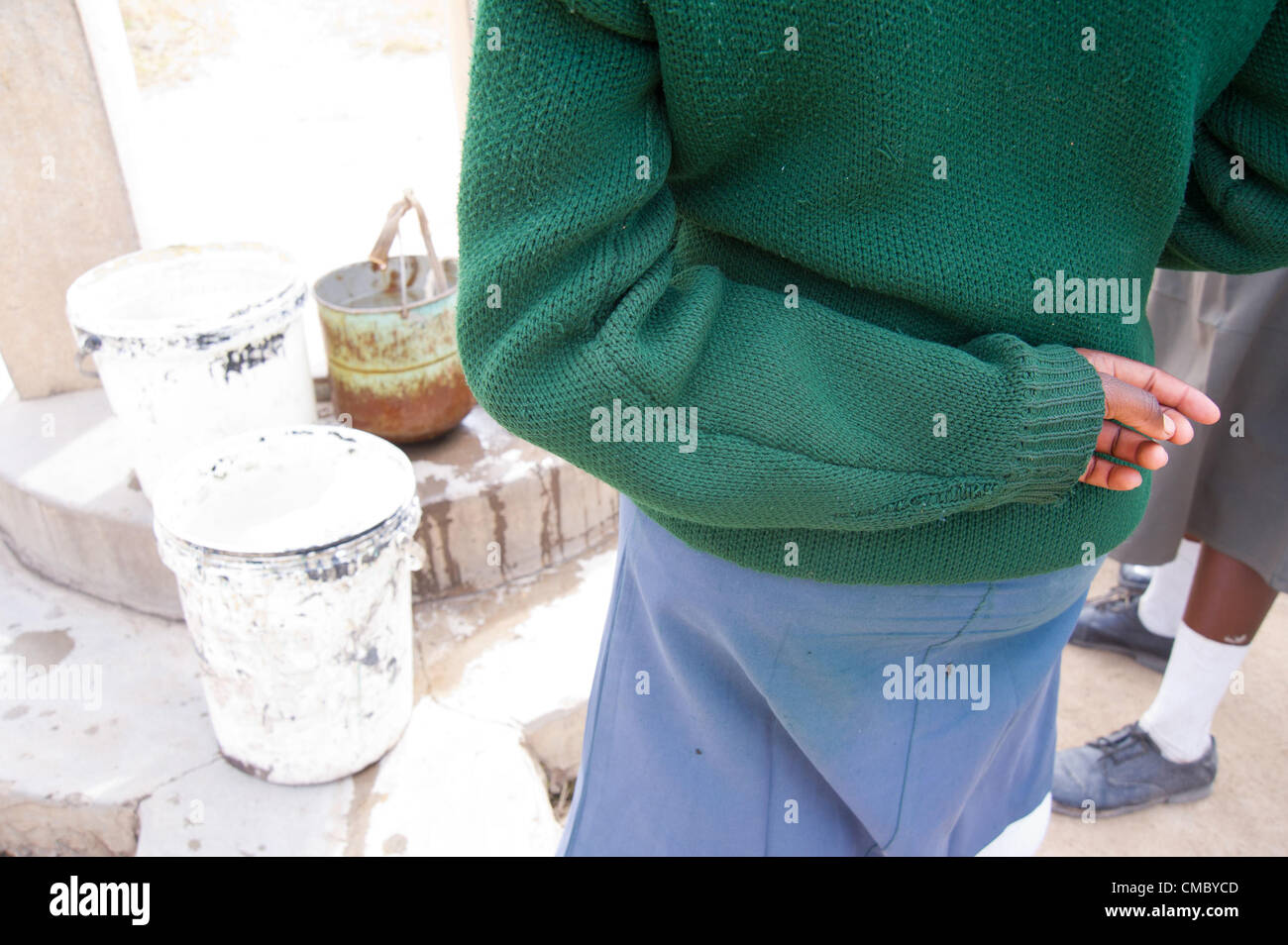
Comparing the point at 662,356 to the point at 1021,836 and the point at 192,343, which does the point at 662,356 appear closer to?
the point at 1021,836

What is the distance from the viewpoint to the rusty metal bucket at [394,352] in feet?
9.27

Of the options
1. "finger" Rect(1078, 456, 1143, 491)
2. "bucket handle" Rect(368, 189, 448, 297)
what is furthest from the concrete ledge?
"finger" Rect(1078, 456, 1143, 491)

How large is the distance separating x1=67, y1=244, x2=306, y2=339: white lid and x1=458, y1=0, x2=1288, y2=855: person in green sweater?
1761 millimetres

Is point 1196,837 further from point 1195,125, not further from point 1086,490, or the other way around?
point 1195,125

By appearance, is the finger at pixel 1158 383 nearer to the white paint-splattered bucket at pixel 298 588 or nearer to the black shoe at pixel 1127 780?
the white paint-splattered bucket at pixel 298 588

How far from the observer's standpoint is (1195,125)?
1108 millimetres

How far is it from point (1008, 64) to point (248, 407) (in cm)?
223

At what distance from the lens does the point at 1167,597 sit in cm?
299

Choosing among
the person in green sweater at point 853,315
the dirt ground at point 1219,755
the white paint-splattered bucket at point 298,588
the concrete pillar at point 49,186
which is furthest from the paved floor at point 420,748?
the person in green sweater at point 853,315

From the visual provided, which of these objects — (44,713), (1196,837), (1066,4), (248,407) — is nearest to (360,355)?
(248,407)

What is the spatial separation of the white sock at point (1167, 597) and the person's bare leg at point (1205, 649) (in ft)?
1.51

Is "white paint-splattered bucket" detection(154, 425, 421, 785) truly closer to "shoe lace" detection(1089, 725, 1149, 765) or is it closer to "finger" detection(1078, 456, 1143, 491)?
"finger" detection(1078, 456, 1143, 491)

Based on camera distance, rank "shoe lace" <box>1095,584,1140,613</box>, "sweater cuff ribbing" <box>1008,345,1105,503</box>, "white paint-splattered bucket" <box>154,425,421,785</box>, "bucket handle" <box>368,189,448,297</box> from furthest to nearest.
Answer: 1. "shoe lace" <box>1095,584,1140,613</box>
2. "bucket handle" <box>368,189,448,297</box>
3. "white paint-splattered bucket" <box>154,425,421,785</box>
4. "sweater cuff ribbing" <box>1008,345,1105,503</box>

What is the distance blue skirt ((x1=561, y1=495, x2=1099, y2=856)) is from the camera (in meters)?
1.14
